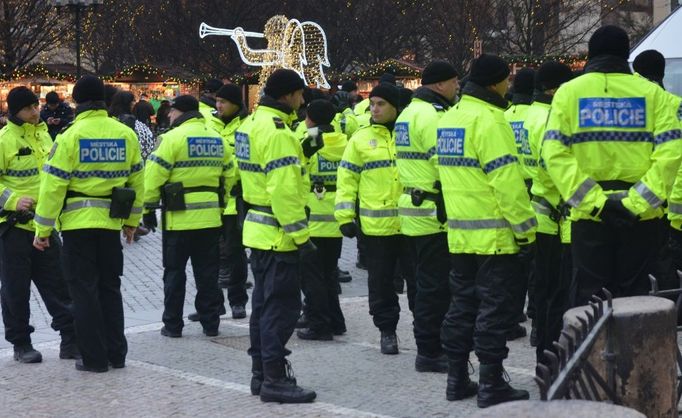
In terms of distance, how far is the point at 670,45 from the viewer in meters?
14.4

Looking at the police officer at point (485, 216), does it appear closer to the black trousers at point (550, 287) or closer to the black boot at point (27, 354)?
the black trousers at point (550, 287)

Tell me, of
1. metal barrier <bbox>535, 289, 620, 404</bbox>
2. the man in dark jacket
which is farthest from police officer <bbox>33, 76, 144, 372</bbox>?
the man in dark jacket

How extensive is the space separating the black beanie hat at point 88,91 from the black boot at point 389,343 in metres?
2.84

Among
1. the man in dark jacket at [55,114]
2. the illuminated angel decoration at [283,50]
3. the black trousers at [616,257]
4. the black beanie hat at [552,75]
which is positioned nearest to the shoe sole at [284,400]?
the black trousers at [616,257]

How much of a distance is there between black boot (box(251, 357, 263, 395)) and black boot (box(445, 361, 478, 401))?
4.19 feet

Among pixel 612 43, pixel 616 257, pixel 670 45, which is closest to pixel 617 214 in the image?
pixel 616 257

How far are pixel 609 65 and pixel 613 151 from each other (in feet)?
1.72

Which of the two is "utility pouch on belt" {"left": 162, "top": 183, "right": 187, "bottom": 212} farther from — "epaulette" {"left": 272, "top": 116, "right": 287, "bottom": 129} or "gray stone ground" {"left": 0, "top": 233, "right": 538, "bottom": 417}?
"epaulette" {"left": 272, "top": 116, "right": 287, "bottom": 129}

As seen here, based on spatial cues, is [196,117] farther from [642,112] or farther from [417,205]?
[642,112]

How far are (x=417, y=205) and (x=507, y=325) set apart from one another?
1491 millimetres

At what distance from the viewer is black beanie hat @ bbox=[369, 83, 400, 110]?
399 inches

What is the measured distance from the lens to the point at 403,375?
934cm

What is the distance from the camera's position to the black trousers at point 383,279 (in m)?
10.1

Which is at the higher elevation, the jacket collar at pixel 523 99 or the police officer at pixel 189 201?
the jacket collar at pixel 523 99
